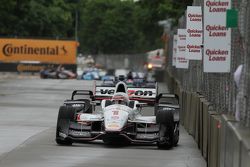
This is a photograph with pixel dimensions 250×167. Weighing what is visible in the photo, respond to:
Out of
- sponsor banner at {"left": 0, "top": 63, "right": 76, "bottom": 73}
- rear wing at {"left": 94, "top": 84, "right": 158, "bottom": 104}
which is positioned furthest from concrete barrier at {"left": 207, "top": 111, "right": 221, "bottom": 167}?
sponsor banner at {"left": 0, "top": 63, "right": 76, "bottom": 73}

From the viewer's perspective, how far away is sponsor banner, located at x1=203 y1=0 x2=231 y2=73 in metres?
11.9

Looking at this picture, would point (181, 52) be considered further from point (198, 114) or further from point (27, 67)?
point (27, 67)

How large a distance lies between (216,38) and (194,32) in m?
7.26

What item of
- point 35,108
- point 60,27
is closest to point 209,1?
point 35,108

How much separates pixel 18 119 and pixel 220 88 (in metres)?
11.8

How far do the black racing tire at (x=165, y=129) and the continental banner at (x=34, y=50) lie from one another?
50628 millimetres

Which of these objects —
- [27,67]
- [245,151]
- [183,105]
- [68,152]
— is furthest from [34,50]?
[245,151]

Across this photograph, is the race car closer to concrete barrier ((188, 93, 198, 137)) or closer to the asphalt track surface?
the asphalt track surface

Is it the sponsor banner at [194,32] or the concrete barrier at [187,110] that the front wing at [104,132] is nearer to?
the sponsor banner at [194,32]

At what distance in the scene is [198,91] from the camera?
1878 centimetres

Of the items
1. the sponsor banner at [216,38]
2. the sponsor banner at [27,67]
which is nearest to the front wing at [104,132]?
the sponsor banner at [216,38]

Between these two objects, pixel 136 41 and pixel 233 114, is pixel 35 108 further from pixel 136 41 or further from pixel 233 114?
pixel 136 41

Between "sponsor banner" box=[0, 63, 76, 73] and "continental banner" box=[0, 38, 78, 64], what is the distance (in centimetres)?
55

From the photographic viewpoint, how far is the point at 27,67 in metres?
67.1
